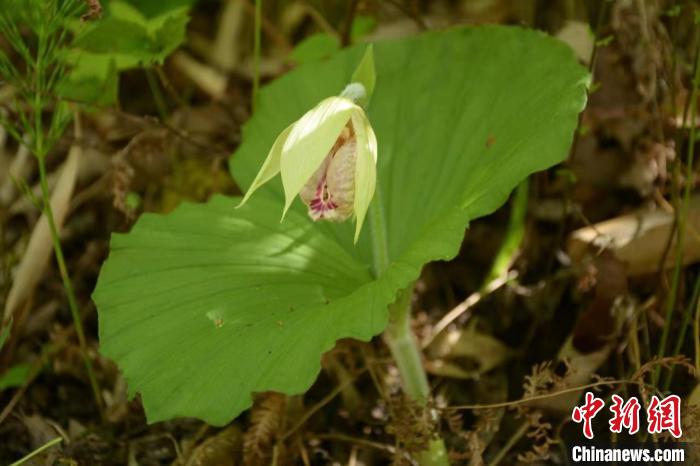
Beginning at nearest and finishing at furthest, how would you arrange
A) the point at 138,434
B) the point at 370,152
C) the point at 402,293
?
1. the point at 370,152
2. the point at 402,293
3. the point at 138,434

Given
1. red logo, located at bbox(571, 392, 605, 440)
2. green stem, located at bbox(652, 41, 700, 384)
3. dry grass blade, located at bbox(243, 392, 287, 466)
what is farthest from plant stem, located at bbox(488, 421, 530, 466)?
dry grass blade, located at bbox(243, 392, 287, 466)

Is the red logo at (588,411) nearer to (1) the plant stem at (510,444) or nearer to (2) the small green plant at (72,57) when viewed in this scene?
(1) the plant stem at (510,444)

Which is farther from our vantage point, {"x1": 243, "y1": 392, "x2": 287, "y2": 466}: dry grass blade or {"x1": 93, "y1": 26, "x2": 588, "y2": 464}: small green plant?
{"x1": 243, "y1": 392, "x2": 287, "y2": 466}: dry grass blade

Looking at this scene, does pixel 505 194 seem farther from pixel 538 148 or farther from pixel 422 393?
pixel 422 393

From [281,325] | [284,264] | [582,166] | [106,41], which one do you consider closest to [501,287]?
[582,166]

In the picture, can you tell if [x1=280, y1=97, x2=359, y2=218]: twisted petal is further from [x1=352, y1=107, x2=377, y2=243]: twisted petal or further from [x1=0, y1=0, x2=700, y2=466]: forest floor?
[x1=0, y1=0, x2=700, y2=466]: forest floor

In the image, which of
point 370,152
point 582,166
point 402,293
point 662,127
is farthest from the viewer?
point 582,166

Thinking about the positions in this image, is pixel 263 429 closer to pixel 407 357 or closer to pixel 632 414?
pixel 407 357
